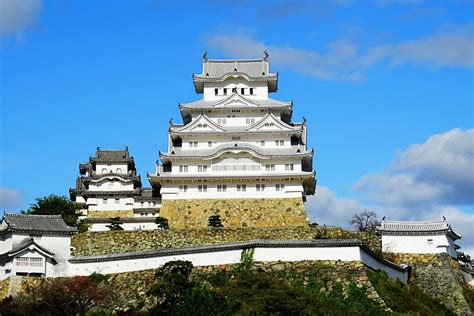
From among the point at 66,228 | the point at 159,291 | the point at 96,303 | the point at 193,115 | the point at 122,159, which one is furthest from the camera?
the point at 122,159

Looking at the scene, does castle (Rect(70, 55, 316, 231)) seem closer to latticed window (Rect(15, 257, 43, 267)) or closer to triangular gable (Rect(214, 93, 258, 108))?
triangular gable (Rect(214, 93, 258, 108))

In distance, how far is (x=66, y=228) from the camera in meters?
45.3

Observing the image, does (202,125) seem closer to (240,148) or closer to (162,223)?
(240,148)

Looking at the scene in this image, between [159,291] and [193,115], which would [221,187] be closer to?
[193,115]

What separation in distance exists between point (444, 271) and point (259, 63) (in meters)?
21.8

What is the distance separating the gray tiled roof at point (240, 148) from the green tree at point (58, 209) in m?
6.44

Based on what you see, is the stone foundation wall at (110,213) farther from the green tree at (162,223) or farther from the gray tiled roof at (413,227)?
the gray tiled roof at (413,227)

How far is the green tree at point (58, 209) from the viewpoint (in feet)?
180

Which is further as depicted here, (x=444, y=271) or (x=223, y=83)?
(x=223, y=83)

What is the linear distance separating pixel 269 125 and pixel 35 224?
1804 centimetres

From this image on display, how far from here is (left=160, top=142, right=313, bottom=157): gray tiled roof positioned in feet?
184

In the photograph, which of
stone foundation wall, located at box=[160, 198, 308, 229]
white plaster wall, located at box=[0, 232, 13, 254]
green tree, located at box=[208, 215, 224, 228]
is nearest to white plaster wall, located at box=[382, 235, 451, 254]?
stone foundation wall, located at box=[160, 198, 308, 229]

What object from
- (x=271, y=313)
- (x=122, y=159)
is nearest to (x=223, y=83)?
(x=122, y=159)

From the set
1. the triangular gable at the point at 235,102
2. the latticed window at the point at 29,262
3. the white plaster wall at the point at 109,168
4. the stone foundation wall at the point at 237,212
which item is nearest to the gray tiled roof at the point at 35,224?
the latticed window at the point at 29,262
